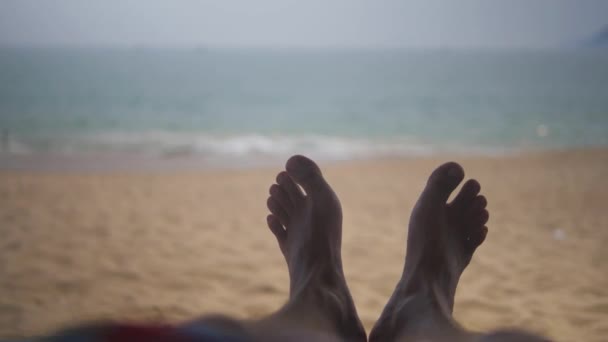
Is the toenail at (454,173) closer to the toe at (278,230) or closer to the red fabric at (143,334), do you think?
the toe at (278,230)

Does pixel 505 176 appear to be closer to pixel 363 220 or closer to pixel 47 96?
pixel 363 220

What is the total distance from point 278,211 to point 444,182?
0.51 metres

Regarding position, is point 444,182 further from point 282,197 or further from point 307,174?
point 282,197

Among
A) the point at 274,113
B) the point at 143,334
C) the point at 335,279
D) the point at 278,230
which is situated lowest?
the point at 143,334

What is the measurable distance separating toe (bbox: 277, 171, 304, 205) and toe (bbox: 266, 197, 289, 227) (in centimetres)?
5

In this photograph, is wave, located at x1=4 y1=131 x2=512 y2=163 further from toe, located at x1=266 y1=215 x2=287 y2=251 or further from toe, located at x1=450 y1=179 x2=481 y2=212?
toe, located at x1=450 y1=179 x2=481 y2=212

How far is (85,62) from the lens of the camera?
13672mm

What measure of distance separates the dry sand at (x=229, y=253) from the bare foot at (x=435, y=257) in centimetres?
26

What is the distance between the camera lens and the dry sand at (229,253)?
1.48 meters

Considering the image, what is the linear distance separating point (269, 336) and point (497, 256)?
60.3 inches

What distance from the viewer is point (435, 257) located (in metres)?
1.22

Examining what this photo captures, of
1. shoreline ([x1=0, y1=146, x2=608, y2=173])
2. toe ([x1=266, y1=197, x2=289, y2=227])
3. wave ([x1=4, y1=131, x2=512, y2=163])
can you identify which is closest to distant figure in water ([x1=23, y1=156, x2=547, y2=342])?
toe ([x1=266, y1=197, x2=289, y2=227])

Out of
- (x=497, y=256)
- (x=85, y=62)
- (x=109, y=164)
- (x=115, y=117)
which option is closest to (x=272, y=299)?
(x=497, y=256)

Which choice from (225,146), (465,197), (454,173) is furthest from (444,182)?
(225,146)
